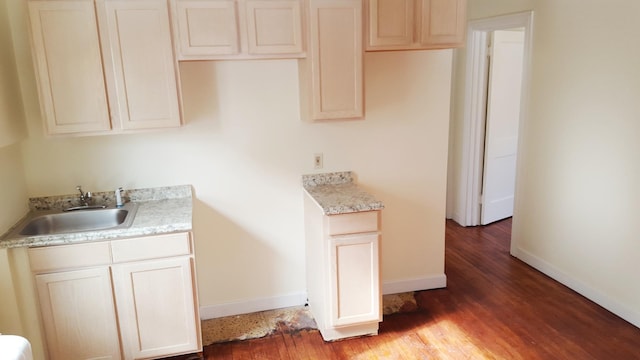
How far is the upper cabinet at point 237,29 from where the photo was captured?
248cm

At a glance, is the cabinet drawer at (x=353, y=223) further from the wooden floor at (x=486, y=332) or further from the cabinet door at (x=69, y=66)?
the cabinet door at (x=69, y=66)

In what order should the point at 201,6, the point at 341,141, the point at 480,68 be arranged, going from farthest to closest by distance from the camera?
the point at 480,68, the point at 341,141, the point at 201,6

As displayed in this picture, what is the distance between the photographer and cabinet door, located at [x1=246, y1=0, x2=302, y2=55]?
2.54 meters

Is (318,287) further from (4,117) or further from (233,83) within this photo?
(4,117)

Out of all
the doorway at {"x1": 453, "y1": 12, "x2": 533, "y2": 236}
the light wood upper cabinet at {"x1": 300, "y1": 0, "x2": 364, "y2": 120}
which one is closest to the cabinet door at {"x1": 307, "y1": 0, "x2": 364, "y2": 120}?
the light wood upper cabinet at {"x1": 300, "y1": 0, "x2": 364, "y2": 120}

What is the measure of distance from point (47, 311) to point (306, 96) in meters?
1.80

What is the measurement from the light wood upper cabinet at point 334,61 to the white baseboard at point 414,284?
136cm

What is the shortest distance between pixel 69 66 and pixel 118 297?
4.02 ft

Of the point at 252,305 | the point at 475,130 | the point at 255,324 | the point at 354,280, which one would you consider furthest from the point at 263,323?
the point at 475,130

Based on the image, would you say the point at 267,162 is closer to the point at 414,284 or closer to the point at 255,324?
the point at 255,324

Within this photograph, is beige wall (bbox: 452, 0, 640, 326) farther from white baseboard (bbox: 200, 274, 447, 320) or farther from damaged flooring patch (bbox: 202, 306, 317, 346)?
damaged flooring patch (bbox: 202, 306, 317, 346)

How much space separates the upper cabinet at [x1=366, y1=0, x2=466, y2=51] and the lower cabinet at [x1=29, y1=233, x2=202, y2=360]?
157 centimetres

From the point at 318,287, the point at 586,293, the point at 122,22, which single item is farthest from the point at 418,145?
the point at 122,22

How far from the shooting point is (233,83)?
288 centimetres
